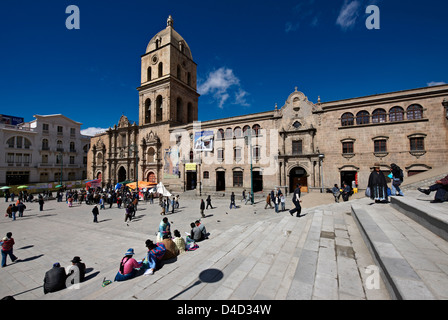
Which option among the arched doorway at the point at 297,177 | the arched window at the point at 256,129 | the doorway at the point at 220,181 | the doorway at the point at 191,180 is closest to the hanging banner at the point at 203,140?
the doorway at the point at 220,181

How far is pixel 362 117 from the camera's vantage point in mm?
20172

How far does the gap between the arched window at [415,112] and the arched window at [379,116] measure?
74.5 inches

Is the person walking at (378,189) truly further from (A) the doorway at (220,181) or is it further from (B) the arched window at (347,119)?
→ (A) the doorway at (220,181)

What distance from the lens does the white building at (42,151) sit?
115ft

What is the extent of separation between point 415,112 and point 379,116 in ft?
8.93

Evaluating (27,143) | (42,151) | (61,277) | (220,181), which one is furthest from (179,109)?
(61,277)

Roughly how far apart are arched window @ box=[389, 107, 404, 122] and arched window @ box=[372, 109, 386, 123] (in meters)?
0.56

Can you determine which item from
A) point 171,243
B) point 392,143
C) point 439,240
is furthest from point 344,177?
point 171,243

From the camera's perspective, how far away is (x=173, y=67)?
32812 millimetres

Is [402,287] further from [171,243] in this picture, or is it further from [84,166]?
[84,166]

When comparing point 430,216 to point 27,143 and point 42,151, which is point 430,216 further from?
point 27,143

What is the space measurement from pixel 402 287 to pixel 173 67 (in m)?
37.0

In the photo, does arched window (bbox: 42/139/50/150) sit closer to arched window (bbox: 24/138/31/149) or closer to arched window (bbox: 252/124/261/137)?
arched window (bbox: 24/138/31/149)
